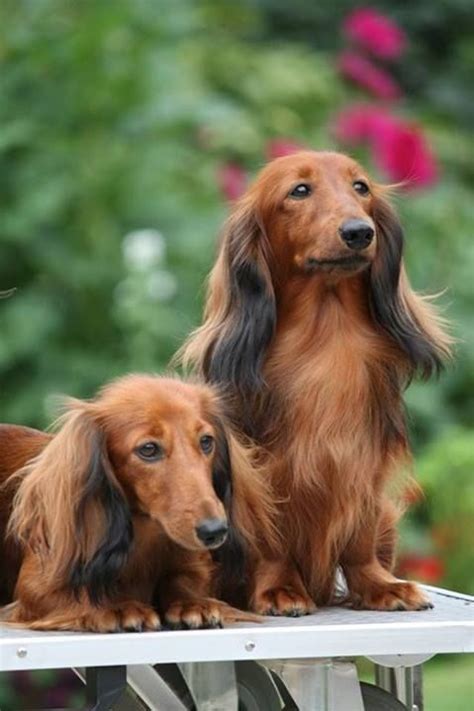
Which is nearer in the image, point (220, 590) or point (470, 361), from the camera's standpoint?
point (220, 590)

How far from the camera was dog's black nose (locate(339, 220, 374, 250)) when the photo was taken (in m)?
3.11

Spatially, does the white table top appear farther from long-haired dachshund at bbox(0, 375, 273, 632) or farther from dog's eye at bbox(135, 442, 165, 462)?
dog's eye at bbox(135, 442, 165, 462)

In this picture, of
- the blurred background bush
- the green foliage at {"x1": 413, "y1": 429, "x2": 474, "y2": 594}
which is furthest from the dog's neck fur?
the green foliage at {"x1": 413, "y1": 429, "x2": 474, "y2": 594}

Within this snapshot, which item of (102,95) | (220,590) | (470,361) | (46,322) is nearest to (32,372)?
(46,322)

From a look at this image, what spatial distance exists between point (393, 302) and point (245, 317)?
0.26 meters

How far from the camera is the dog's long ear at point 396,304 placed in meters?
3.28

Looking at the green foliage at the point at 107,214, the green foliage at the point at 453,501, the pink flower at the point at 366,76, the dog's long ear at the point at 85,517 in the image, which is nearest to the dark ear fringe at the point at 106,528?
the dog's long ear at the point at 85,517

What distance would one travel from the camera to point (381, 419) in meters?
3.23

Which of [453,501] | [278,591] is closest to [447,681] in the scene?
[453,501]

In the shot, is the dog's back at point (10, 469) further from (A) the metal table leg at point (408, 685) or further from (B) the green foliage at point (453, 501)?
(B) the green foliage at point (453, 501)

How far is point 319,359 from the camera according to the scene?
126 inches

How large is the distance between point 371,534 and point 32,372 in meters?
3.14

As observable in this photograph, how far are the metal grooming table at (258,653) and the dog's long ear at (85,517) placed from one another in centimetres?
11

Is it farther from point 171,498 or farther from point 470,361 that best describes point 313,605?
point 470,361
